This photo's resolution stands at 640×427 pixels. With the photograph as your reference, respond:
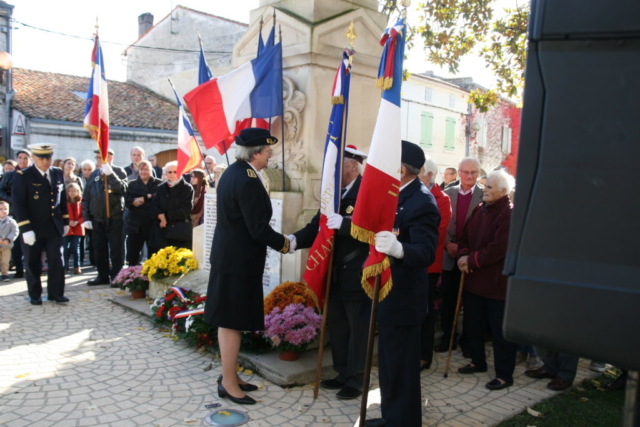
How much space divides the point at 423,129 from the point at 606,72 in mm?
28522

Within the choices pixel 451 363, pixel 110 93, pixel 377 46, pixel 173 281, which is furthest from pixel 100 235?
pixel 110 93

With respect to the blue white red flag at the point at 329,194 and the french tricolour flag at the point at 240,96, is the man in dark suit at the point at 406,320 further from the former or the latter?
the french tricolour flag at the point at 240,96

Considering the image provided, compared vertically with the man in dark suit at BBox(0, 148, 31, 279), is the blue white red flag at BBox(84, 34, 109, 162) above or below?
above

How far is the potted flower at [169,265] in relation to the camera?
257 inches

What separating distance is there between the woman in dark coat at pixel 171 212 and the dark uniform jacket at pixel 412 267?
4.85 meters

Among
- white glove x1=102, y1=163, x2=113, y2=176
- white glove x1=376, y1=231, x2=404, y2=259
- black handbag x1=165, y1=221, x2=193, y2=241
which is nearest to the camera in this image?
white glove x1=376, y1=231, x2=404, y2=259

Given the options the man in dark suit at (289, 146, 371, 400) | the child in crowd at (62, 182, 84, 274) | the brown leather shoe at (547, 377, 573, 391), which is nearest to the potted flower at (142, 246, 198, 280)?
the man in dark suit at (289, 146, 371, 400)

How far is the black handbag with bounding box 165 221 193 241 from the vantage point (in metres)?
7.61

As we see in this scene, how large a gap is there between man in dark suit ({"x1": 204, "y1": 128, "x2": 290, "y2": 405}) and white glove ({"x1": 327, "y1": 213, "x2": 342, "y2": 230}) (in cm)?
43

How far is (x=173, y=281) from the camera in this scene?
639 cm

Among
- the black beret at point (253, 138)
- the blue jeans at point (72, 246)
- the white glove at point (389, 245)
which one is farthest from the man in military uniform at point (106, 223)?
the white glove at point (389, 245)

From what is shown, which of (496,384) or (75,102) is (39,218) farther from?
(75,102)

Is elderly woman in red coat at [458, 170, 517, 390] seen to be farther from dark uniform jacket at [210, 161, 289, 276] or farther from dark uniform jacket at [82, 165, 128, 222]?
dark uniform jacket at [82, 165, 128, 222]

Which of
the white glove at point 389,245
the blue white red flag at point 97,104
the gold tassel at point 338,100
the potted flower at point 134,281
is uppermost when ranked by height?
the blue white red flag at point 97,104
